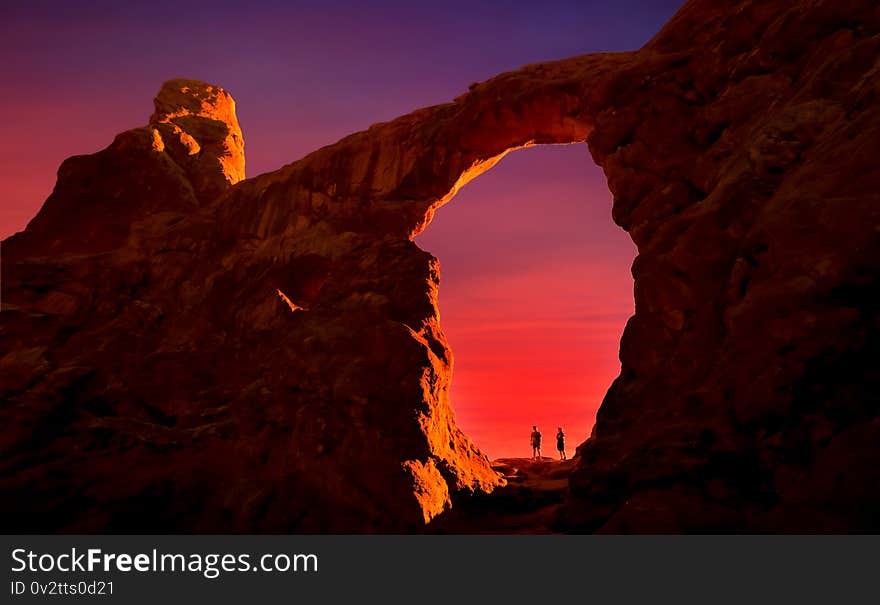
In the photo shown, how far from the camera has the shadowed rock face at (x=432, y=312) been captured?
424 inches

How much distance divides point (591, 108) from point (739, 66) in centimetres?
407

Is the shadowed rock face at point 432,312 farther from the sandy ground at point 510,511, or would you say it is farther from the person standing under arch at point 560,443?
the person standing under arch at point 560,443

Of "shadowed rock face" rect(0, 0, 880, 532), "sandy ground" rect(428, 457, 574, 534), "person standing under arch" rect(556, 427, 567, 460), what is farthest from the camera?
"person standing under arch" rect(556, 427, 567, 460)

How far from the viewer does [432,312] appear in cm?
1909

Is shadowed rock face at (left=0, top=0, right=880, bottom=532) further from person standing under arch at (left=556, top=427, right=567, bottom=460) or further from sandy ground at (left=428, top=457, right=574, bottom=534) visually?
person standing under arch at (left=556, top=427, right=567, bottom=460)

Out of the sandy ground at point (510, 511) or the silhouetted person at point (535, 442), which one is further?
the silhouetted person at point (535, 442)

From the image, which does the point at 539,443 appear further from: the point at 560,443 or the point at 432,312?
the point at 432,312

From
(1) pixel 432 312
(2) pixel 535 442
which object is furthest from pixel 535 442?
(1) pixel 432 312

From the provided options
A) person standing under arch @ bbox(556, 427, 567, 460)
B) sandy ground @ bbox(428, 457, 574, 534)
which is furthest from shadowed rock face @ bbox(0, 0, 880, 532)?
person standing under arch @ bbox(556, 427, 567, 460)

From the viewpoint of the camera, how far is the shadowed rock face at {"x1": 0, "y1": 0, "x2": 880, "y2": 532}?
10758mm

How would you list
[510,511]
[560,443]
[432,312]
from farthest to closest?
[560,443] → [432,312] → [510,511]

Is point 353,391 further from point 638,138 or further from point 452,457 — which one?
point 638,138

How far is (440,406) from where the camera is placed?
1816 centimetres

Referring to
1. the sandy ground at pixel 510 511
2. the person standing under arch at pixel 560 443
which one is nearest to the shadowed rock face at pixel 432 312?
the sandy ground at pixel 510 511
